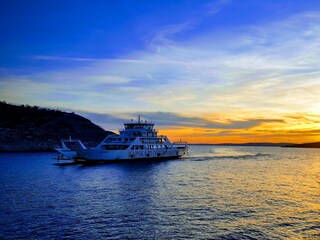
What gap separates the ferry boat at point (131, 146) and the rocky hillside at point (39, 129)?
58.1 metres

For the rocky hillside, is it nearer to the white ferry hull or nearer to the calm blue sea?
the white ferry hull

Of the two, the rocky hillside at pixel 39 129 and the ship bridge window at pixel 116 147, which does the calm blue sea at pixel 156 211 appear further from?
the rocky hillside at pixel 39 129

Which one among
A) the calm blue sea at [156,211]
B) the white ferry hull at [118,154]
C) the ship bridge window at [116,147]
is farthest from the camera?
the ship bridge window at [116,147]

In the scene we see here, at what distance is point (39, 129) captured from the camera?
163500 mm

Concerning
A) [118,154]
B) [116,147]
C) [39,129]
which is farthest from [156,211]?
[39,129]

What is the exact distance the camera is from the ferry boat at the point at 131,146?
252ft

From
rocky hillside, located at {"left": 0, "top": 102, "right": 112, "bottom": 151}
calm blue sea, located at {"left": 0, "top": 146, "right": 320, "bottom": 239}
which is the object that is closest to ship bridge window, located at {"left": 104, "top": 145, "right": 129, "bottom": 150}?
calm blue sea, located at {"left": 0, "top": 146, "right": 320, "bottom": 239}

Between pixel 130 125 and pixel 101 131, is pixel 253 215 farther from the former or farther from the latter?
pixel 101 131

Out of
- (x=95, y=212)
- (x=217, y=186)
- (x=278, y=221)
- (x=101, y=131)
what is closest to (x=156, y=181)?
(x=217, y=186)

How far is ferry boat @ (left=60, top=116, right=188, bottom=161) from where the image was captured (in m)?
76.7

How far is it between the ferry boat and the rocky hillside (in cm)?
5807

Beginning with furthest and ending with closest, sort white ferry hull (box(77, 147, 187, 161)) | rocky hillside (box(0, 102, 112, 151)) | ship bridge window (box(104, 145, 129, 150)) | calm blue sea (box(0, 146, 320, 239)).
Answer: rocky hillside (box(0, 102, 112, 151)) < ship bridge window (box(104, 145, 129, 150)) < white ferry hull (box(77, 147, 187, 161)) < calm blue sea (box(0, 146, 320, 239))

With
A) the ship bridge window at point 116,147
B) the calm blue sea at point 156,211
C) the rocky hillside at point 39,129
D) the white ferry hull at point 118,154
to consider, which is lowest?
the calm blue sea at point 156,211

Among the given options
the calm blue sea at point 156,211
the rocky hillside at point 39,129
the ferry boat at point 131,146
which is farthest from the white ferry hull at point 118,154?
the rocky hillside at point 39,129
